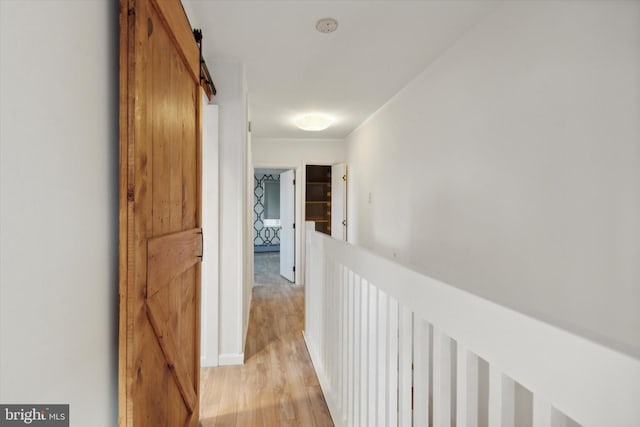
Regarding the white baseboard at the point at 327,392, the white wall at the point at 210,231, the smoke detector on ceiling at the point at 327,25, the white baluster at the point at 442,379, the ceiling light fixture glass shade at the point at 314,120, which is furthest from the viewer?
the ceiling light fixture glass shade at the point at 314,120

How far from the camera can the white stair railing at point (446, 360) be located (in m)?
0.47

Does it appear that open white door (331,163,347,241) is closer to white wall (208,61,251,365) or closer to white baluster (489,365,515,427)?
white wall (208,61,251,365)

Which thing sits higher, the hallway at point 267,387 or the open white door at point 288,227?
the open white door at point 288,227

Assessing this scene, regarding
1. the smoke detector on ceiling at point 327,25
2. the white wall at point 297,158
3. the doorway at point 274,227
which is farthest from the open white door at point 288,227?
the smoke detector on ceiling at point 327,25

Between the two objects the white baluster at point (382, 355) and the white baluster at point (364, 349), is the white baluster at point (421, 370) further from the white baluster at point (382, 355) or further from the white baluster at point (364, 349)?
the white baluster at point (364, 349)

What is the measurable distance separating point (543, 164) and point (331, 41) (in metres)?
1.61

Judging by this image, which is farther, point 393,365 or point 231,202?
point 231,202

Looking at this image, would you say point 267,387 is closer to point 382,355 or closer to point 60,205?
point 382,355

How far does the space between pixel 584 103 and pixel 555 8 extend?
51cm

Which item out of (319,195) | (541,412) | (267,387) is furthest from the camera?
(319,195)

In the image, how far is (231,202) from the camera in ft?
8.85

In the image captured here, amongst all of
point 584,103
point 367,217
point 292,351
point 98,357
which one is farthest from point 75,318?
point 367,217

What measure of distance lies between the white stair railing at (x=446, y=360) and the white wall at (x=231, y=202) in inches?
42.8

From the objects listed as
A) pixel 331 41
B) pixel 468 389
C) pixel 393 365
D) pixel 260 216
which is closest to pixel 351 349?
pixel 393 365
